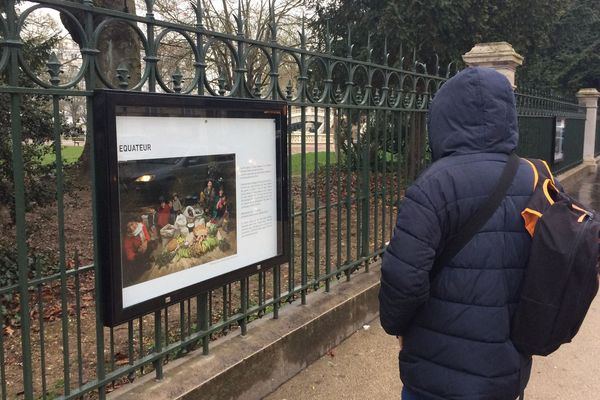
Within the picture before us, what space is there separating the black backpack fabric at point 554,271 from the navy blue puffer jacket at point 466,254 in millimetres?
55

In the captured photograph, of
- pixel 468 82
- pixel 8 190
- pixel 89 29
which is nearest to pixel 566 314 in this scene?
pixel 468 82

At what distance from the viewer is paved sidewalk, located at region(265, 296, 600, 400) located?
356 cm

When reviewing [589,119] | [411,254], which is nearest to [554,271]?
[411,254]

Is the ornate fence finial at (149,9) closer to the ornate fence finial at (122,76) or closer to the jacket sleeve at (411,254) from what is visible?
the ornate fence finial at (122,76)

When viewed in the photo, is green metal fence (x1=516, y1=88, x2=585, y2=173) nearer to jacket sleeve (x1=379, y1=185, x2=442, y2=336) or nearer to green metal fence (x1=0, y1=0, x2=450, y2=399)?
green metal fence (x1=0, y1=0, x2=450, y2=399)

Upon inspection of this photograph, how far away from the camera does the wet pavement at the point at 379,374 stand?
3561mm

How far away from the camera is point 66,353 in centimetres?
238

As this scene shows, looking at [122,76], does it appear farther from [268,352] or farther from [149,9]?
[268,352]

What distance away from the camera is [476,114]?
1.97m

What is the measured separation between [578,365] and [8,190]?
14.9ft

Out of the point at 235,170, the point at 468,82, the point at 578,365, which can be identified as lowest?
the point at 578,365

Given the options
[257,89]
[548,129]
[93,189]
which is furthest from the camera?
[548,129]

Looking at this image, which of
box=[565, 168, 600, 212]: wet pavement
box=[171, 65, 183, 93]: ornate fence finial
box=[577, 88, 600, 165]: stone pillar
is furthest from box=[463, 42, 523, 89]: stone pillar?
box=[577, 88, 600, 165]: stone pillar

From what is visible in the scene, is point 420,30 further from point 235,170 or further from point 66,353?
point 66,353
